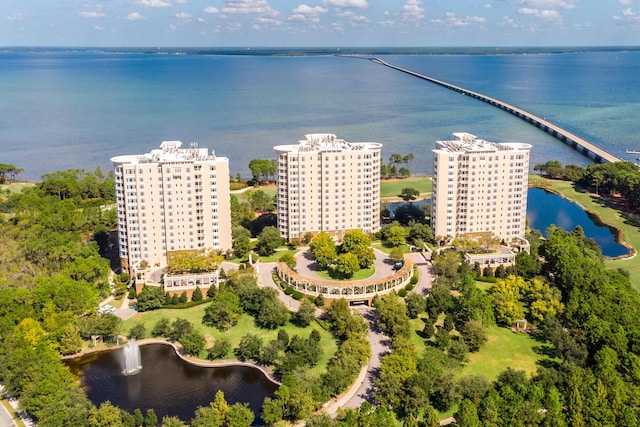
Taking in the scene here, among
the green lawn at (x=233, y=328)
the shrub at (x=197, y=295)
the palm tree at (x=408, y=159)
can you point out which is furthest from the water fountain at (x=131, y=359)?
the palm tree at (x=408, y=159)

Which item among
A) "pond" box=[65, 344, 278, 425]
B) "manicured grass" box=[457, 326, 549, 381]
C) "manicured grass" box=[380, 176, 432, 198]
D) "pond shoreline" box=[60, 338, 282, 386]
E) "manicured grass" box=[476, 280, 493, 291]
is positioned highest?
"manicured grass" box=[380, 176, 432, 198]

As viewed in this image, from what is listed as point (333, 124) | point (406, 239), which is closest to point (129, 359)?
point (406, 239)

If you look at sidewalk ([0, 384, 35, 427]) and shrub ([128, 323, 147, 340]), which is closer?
sidewalk ([0, 384, 35, 427])

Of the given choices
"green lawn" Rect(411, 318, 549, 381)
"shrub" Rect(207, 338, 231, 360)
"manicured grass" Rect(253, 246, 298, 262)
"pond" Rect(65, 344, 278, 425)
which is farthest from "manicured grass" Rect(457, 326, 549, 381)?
"manicured grass" Rect(253, 246, 298, 262)

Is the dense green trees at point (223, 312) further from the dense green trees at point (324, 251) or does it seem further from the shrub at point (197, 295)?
the dense green trees at point (324, 251)

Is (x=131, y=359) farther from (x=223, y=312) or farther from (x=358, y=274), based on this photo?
(x=358, y=274)

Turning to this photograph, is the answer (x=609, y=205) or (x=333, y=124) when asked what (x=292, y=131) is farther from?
(x=609, y=205)

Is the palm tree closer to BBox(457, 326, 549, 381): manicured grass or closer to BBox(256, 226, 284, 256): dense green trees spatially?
BBox(256, 226, 284, 256): dense green trees
